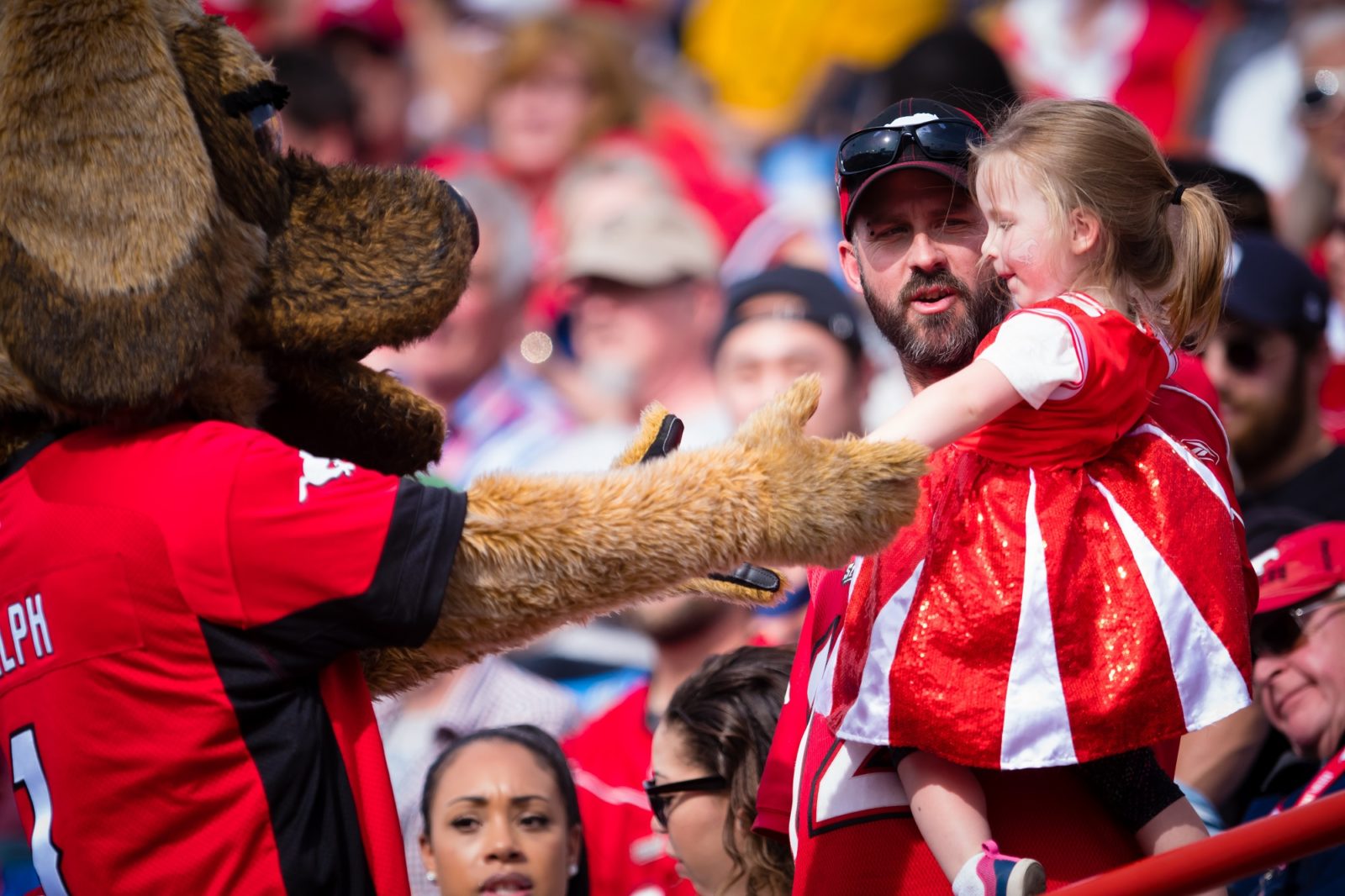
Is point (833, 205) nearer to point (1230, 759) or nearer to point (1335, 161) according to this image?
point (1335, 161)

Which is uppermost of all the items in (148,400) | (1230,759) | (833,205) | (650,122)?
(650,122)

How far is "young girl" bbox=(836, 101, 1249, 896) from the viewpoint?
2.16 m

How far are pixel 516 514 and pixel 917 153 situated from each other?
0.90 meters

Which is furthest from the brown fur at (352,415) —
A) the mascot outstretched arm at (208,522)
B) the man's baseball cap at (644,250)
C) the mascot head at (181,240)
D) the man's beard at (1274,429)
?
the man's baseball cap at (644,250)

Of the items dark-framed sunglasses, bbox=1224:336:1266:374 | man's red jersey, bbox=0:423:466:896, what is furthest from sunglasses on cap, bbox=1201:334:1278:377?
man's red jersey, bbox=0:423:466:896

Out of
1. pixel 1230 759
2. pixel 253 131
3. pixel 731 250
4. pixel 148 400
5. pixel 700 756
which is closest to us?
pixel 148 400

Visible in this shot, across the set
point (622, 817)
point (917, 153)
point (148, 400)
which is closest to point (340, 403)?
point (148, 400)

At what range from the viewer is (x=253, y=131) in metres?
2.29

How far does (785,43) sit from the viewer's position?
295 inches

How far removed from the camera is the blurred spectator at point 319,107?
6.63 meters

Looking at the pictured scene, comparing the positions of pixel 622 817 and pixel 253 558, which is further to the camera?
pixel 622 817

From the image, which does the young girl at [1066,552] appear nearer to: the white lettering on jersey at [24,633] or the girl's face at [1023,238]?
the girl's face at [1023,238]

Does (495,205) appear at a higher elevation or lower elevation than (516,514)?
higher

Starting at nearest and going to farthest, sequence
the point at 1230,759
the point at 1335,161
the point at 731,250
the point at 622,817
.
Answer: the point at 1230,759, the point at 622,817, the point at 1335,161, the point at 731,250
